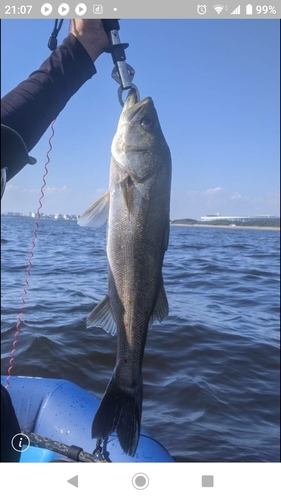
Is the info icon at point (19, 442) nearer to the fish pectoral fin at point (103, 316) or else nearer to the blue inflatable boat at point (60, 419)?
the fish pectoral fin at point (103, 316)

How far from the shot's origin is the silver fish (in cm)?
160

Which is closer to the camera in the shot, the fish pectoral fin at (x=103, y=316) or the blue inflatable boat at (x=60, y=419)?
the fish pectoral fin at (x=103, y=316)

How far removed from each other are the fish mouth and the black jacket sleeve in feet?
0.74

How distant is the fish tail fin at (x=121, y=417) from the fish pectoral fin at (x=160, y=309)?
11.8 inches

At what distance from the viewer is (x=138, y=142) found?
1713mm

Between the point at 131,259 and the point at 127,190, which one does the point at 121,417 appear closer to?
the point at 131,259

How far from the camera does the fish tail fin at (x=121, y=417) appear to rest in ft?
5.38

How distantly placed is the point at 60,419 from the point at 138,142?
2528 millimetres

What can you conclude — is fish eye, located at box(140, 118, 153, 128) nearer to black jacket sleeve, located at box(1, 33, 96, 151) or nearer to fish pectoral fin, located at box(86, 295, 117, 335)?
black jacket sleeve, located at box(1, 33, 96, 151)
